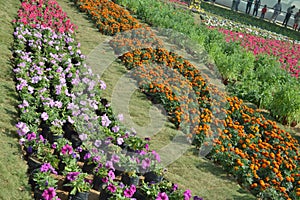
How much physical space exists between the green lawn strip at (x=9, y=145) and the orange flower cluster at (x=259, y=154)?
294cm

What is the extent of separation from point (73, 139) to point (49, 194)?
1299mm

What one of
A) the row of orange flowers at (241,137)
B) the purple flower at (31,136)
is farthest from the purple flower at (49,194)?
the row of orange flowers at (241,137)

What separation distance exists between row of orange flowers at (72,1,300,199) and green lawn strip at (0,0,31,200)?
8.76ft

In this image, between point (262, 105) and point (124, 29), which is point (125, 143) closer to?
point (262, 105)

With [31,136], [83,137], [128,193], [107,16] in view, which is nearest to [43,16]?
[107,16]

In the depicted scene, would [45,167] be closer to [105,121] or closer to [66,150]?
[66,150]

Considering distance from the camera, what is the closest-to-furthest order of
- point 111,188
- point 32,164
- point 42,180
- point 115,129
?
point 42,180
point 111,188
point 32,164
point 115,129

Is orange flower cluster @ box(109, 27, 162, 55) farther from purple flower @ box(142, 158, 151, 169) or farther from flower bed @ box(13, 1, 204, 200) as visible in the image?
purple flower @ box(142, 158, 151, 169)

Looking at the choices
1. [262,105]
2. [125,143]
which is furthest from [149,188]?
[262,105]

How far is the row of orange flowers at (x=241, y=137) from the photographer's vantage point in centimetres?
557

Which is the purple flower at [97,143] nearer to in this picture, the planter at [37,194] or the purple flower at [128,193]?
the purple flower at [128,193]

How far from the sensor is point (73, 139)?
5141 mm

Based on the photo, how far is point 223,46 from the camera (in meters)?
11.5

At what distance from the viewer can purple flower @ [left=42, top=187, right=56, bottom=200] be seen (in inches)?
153
